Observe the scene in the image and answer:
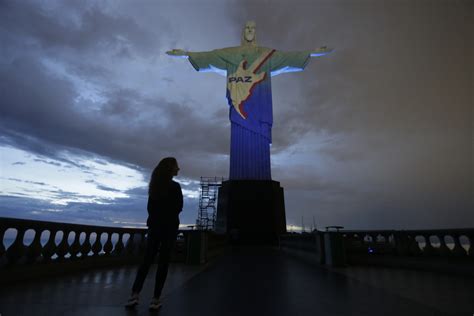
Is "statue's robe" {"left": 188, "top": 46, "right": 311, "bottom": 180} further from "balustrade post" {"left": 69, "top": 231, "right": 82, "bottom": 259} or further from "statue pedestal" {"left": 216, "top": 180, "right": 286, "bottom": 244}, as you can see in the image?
"balustrade post" {"left": 69, "top": 231, "right": 82, "bottom": 259}

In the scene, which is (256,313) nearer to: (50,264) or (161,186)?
(161,186)

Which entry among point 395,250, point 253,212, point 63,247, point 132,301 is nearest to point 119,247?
Answer: point 63,247

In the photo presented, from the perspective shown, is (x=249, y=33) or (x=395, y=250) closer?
(x=395, y=250)

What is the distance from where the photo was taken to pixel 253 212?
17578 mm

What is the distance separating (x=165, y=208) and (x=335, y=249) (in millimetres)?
5805

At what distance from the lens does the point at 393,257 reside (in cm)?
696

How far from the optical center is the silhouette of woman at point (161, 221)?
9.11 feet

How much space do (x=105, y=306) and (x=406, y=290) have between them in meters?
4.25

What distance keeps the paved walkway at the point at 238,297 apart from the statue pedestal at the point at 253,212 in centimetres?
1265

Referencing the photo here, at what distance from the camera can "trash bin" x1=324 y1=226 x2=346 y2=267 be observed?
6.86m

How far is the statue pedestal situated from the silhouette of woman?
1454 cm

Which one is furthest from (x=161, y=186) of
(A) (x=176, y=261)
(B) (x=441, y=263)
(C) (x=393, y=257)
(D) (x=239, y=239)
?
(D) (x=239, y=239)

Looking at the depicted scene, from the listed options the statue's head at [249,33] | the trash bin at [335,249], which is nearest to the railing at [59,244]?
the trash bin at [335,249]

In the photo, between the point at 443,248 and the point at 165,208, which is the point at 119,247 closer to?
the point at 165,208
